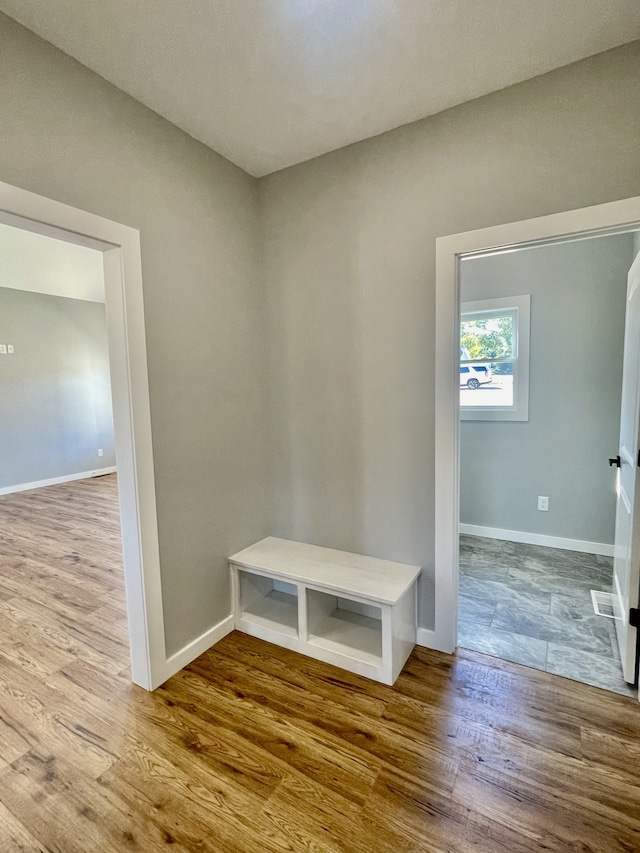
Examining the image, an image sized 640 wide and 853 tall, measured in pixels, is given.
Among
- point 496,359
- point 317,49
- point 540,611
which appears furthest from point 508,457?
point 317,49

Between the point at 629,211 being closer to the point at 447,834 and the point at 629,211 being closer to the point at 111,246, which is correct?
the point at 111,246

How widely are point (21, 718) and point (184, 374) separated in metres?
1.64

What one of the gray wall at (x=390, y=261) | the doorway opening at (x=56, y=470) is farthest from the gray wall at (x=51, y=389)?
the gray wall at (x=390, y=261)

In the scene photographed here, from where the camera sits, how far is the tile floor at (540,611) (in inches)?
78.4

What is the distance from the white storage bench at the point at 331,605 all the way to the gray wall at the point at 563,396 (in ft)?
6.09

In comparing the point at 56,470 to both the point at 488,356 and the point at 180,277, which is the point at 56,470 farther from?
the point at 488,356

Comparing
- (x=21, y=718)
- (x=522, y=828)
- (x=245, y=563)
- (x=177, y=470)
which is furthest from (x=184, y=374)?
(x=522, y=828)

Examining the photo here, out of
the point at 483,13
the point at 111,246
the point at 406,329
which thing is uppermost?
the point at 483,13

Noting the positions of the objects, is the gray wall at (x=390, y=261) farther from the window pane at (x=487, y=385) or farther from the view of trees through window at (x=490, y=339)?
the window pane at (x=487, y=385)

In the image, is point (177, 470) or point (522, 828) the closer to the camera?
point (522, 828)

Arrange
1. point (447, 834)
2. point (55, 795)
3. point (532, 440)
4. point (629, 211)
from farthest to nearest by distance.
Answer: point (532, 440) → point (629, 211) → point (55, 795) → point (447, 834)

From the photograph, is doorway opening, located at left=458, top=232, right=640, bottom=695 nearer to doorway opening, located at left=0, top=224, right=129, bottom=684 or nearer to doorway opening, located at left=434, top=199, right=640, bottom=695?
doorway opening, located at left=434, top=199, right=640, bottom=695

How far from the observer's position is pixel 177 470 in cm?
196

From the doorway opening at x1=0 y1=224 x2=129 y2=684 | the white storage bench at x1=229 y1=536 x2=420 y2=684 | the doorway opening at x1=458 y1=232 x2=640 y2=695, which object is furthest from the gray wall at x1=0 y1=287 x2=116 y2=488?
the doorway opening at x1=458 y1=232 x2=640 y2=695
